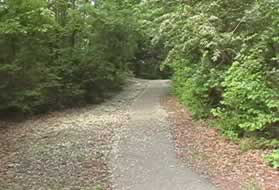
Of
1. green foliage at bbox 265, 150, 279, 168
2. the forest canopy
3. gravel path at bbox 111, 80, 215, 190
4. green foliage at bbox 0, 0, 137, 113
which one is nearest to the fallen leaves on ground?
green foliage at bbox 265, 150, 279, 168

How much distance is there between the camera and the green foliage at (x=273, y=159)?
862cm

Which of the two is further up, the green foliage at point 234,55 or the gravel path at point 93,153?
the green foliage at point 234,55

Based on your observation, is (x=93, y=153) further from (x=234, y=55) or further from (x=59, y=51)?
(x=59, y=51)

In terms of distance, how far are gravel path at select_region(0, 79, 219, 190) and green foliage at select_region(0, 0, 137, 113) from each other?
105cm

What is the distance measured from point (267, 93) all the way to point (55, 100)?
9988 millimetres

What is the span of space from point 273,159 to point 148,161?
238cm

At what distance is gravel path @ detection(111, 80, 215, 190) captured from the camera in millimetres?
7840

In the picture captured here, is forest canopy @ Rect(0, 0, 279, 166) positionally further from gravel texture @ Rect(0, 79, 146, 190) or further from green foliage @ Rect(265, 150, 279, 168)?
gravel texture @ Rect(0, 79, 146, 190)

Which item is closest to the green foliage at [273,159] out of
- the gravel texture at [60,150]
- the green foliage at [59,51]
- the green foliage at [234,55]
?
the green foliage at [234,55]

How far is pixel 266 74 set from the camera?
10398 millimetres

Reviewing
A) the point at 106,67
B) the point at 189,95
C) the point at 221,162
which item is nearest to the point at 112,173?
the point at 221,162

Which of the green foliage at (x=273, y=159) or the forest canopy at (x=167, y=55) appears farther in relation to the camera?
the forest canopy at (x=167, y=55)

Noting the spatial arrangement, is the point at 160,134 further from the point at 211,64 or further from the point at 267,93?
the point at 267,93

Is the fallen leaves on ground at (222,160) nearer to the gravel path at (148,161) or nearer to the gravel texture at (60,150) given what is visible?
the gravel path at (148,161)
